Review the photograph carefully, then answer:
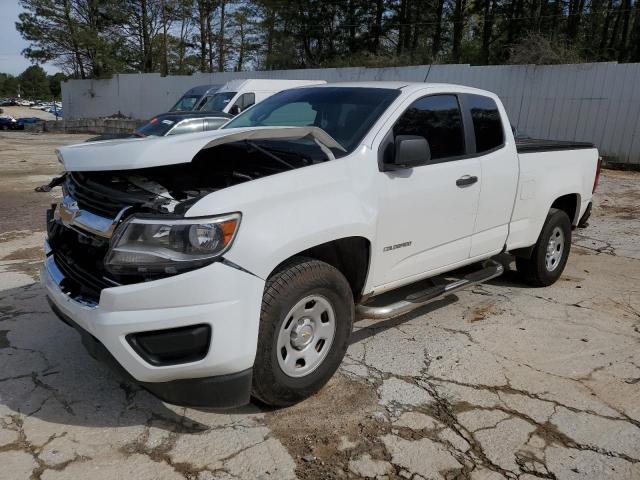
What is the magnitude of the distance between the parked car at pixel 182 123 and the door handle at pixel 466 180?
867cm

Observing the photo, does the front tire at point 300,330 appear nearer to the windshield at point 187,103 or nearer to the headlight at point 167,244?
the headlight at point 167,244

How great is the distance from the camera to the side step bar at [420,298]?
3.48 m

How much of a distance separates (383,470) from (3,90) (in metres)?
138

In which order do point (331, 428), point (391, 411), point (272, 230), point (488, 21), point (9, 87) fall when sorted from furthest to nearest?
point (9, 87), point (488, 21), point (391, 411), point (331, 428), point (272, 230)

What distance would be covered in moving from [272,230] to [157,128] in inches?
413

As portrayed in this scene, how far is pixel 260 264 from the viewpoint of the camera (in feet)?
8.75

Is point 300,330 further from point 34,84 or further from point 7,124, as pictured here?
point 34,84

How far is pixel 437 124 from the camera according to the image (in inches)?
158

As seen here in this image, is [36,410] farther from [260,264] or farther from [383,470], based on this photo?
[383,470]

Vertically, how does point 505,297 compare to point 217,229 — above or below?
below

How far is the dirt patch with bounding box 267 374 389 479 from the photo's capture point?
2709 mm

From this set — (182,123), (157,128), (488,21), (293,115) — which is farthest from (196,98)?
(488,21)

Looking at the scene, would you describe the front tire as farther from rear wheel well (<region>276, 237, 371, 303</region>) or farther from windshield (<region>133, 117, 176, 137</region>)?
windshield (<region>133, 117, 176, 137</region>)

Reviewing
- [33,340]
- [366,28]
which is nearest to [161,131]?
[33,340]
